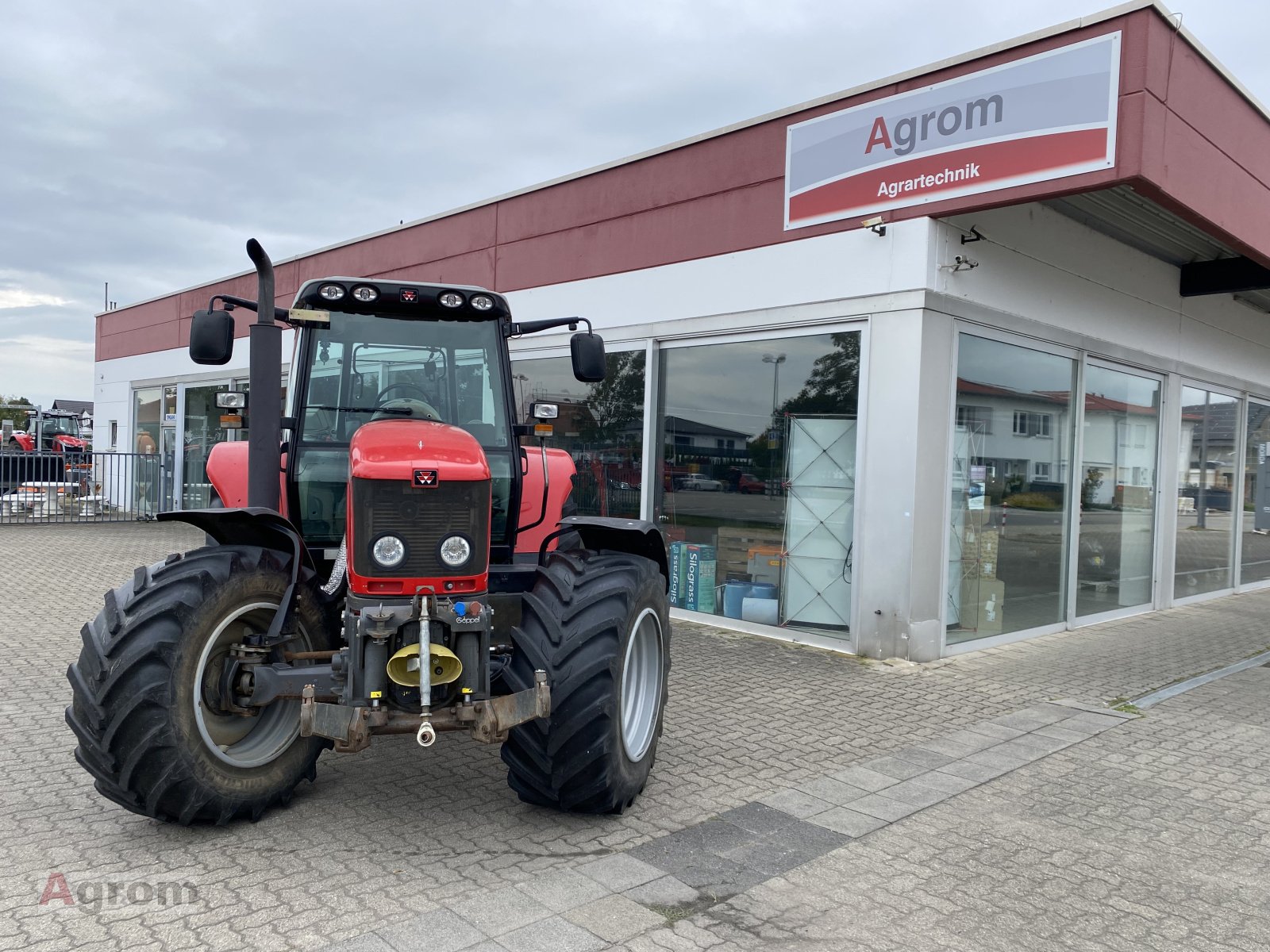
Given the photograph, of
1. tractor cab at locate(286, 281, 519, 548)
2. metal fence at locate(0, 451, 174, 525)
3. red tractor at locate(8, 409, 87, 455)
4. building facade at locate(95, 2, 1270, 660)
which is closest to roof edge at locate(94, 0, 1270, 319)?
building facade at locate(95, 2, 1270, 660)

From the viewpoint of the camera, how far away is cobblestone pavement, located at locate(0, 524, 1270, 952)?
325cm

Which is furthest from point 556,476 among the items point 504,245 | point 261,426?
point 504,245

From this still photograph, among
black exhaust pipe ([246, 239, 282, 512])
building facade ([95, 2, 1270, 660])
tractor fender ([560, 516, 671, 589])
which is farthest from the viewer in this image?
building facade ([95, 2, 1270, 660])

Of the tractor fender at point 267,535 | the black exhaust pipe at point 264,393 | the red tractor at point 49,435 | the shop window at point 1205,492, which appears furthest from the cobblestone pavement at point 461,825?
the red tractor at point 49,435

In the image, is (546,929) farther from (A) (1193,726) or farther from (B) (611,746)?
(A) (1193,726)

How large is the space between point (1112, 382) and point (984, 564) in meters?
3.00

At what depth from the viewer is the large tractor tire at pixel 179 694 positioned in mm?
3617

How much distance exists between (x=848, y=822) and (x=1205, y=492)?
33.2 feet

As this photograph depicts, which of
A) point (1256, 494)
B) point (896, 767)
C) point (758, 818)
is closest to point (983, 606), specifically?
point (896, 767)

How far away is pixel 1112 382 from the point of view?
10141mm

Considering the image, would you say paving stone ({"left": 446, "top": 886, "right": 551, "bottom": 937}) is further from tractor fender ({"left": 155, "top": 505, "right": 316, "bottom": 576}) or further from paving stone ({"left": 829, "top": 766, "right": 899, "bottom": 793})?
paving stone ({"left": 829, "top": 766, "right": 899, "bottom": 793})

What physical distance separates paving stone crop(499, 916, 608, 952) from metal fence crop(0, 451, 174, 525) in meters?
17.5

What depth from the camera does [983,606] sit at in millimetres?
8656

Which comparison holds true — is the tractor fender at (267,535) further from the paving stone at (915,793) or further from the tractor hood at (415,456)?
the paving stone at (915,793)
